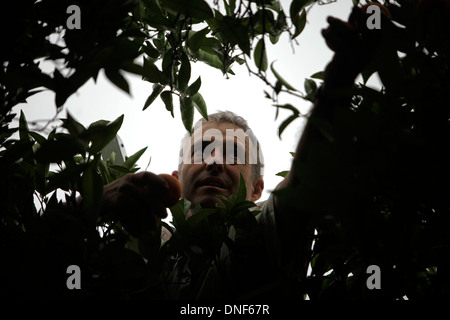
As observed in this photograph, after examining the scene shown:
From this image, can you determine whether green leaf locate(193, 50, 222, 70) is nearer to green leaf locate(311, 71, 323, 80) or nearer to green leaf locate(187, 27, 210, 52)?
green leaf locate(187, 27, 210, 52)

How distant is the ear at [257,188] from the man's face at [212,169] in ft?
0.80

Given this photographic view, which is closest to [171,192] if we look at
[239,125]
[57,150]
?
[57,150]

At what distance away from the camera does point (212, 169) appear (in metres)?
1.66

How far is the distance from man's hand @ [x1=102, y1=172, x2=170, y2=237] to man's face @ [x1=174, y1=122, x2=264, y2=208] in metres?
0.81

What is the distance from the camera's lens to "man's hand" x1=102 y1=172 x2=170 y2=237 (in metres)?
0.73

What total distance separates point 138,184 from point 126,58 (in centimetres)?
32

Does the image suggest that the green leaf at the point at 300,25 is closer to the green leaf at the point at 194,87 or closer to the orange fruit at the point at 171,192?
the green leaf at the point at 194,87

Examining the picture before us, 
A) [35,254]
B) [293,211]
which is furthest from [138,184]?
[293,211]

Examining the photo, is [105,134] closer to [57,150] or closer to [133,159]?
[57,150]

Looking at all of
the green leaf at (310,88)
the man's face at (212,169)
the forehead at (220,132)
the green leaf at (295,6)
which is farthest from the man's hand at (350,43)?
the forehead at (220,132)

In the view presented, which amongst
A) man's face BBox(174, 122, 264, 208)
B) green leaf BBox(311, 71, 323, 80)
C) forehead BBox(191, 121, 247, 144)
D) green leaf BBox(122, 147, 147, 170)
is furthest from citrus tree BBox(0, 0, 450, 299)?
forehead BBox(191, 121, 247, 144)

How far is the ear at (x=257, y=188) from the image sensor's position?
216 cm

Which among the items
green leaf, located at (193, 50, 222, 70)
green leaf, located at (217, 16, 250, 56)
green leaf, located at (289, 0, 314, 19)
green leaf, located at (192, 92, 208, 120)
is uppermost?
green leaf, located at (193, 50, 222, 70)

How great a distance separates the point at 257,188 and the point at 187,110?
121 cm
